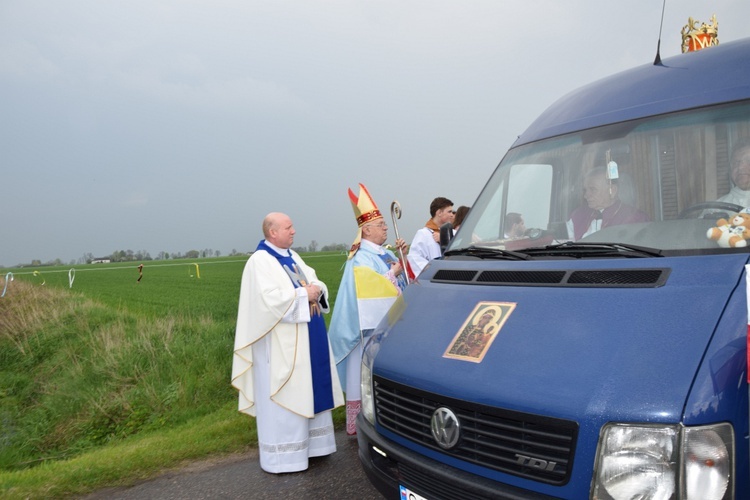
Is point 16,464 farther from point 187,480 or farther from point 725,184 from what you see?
point 725,184

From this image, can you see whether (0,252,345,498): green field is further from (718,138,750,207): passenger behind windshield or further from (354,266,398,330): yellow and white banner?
(718,138,750,207): passenger behind windshield

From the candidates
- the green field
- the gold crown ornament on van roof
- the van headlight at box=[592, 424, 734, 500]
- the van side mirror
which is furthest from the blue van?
the green field

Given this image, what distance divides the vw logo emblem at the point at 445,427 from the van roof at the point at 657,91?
6.50 ft

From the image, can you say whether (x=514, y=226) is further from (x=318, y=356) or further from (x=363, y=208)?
(x=363, y=208)

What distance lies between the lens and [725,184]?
9.54 ft

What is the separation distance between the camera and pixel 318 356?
5.36 m

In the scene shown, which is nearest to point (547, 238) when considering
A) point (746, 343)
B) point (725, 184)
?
point (725, 184)

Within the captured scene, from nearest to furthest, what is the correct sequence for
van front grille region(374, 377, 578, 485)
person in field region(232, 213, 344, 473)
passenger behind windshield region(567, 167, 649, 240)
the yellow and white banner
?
van front grille region(374, 377, 578, 485) < passenger behind windshield region(567, 167, 649, 240) < person in field region(232, 213, 344, 473) < the yellow and white banner

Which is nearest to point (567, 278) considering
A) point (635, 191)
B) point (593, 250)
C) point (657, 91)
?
point (593, 250)

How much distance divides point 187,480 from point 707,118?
14.2ft

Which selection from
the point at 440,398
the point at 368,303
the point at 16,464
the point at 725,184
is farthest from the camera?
the point at 16,464

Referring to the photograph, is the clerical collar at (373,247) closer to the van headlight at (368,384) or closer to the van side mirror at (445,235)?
the van side mirror at (445,235)

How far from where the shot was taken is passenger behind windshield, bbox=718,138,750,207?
2.86 metres

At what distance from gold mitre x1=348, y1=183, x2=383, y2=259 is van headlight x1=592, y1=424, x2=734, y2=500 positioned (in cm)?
413
